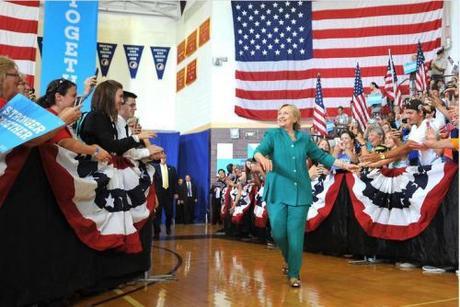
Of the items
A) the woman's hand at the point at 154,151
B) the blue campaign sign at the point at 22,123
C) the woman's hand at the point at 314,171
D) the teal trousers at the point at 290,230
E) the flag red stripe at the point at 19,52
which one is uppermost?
the flag red stripe at the point at 19,52

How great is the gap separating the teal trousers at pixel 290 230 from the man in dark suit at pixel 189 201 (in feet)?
34.5

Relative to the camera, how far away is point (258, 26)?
45.6ft

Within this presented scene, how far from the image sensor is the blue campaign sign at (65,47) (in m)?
11.0

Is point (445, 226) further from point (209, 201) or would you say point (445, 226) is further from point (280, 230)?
point (209, 201)

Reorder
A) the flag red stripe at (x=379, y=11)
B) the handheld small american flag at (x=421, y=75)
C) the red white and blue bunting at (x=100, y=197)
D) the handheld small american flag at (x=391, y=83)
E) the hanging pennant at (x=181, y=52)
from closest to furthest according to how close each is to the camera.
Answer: the red white and blue bunting at (x=100, y=197) < the handheld small american flag at (x=421, y=75) < the handheld small american flag at (x=391, y=83) < the flag red stripe at (x=379, y=11) < the hanging pennant at (x=181, y=52)

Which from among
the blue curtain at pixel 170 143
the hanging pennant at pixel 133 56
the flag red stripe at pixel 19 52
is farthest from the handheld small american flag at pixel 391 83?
the flag red stripe at pixel 19 52

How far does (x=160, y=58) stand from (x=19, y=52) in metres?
5.32

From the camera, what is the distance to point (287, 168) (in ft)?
13.5

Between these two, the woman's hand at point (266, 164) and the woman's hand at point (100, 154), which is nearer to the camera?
the woman's hand at point (100, 154)

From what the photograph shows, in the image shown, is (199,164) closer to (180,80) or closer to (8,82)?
(180,80)

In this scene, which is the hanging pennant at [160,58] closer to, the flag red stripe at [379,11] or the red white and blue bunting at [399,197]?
the flag red stripe at [379,11]

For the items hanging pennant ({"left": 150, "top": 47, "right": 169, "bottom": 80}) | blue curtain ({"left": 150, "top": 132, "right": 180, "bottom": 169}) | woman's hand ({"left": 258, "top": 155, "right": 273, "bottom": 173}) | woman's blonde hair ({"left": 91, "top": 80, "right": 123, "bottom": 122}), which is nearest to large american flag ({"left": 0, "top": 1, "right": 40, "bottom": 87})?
hanging pennant ({"left": 150, "top": 47, "right": 169, "bottom": 80})

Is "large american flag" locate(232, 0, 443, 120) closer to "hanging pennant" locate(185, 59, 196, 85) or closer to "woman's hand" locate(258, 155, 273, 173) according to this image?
"hanging pennant" locate(185, 59, 196, 85)

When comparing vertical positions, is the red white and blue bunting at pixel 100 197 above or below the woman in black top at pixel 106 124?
below
